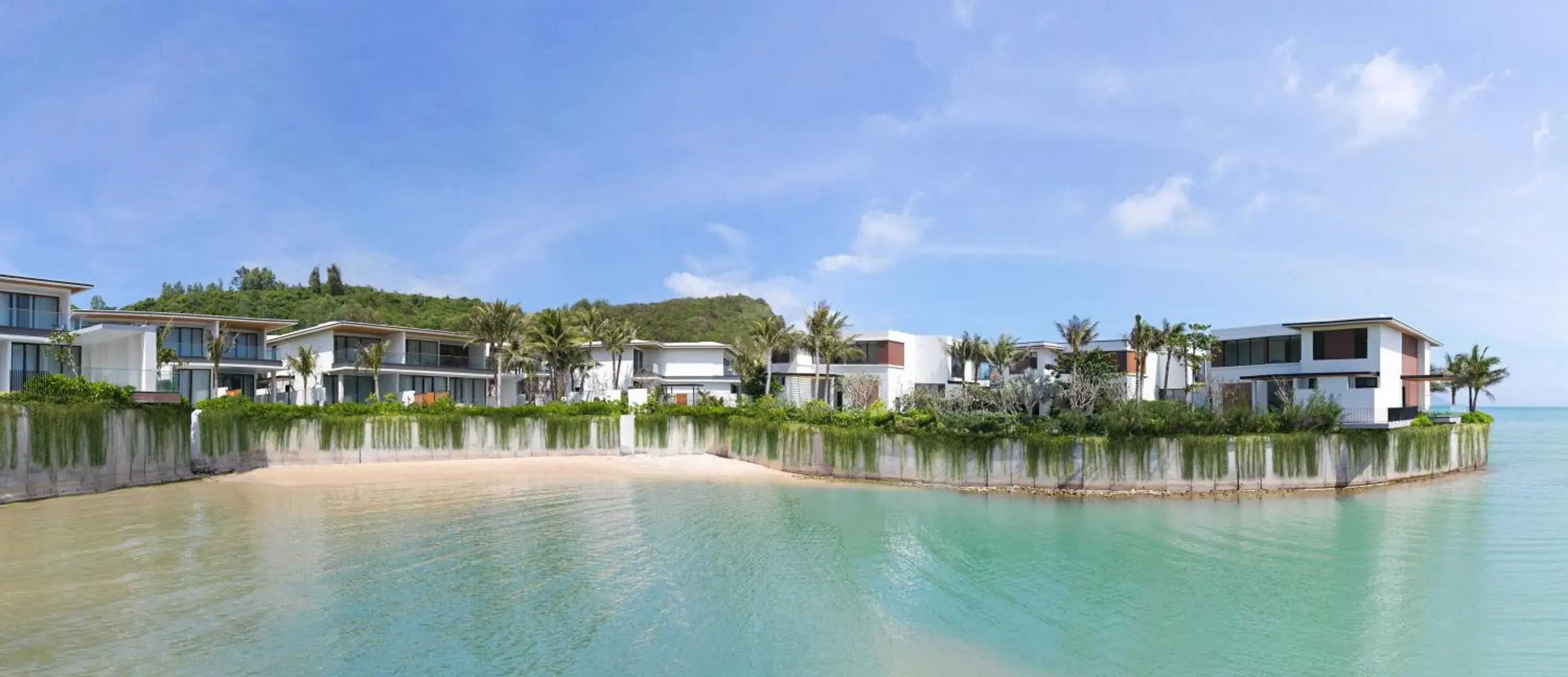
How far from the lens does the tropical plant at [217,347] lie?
48938mm

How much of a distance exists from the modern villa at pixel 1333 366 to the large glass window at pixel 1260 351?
34 mm

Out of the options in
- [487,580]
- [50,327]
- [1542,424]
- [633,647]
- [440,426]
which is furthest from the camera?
[1542,424]

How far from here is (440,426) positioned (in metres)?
44.8

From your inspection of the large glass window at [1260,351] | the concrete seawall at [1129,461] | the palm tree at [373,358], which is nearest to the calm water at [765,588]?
the concrete seawall at [1129,461]

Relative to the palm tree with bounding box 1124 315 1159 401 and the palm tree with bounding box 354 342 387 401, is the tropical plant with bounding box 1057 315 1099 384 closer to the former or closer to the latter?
the palm tree with bounding box 1124 315 1159 401

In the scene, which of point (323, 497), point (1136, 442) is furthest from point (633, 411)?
point (1136, 442)

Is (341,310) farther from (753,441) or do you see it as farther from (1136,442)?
(1136,442)

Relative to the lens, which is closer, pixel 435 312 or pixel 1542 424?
pixel 435 312

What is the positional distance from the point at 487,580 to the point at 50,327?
123 feet

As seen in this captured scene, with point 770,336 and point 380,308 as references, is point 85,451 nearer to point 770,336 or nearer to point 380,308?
point 770,336

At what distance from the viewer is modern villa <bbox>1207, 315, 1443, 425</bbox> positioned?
138 ft

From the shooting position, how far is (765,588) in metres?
20.3

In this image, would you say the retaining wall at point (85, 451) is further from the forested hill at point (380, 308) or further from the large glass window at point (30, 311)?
the forested hill at point (380, 308)

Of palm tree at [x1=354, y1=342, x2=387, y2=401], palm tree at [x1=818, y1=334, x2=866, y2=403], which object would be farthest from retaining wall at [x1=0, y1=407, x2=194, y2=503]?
palm tree at [x1=818, y1=334, x2=866, y2=403]
